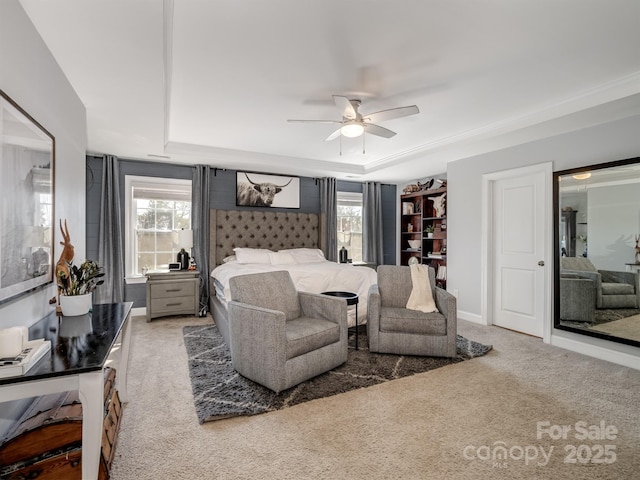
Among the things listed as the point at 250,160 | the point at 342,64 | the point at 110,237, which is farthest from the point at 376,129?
the point at 110,237

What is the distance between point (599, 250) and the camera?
3.38 metres

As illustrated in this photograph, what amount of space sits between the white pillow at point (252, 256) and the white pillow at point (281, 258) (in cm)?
7

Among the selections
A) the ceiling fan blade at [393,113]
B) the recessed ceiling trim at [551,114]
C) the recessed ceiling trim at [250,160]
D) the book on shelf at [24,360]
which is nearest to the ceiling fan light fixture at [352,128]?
the ceiling fan blade at [393,113]

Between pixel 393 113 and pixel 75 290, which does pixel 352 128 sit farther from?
pixel 75 290

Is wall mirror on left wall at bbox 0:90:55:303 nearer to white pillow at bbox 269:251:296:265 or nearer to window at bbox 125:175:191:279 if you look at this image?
window at bbox 125:175:191:279

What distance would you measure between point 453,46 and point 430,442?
260 cm

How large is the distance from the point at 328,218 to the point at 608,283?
422cm

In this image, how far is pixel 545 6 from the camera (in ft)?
6.31

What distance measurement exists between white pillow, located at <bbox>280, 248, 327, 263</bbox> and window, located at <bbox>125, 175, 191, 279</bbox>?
5.86ft

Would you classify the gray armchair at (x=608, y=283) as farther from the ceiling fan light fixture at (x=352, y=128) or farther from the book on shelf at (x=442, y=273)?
the ceiling fan light fixture at (x=352, y=128)

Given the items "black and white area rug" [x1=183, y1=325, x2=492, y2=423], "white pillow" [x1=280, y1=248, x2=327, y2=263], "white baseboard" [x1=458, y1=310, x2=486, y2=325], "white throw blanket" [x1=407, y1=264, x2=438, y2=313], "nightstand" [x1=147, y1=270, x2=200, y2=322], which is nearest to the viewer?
"black and white area rug" [x1=183, y1=325, x2=492, y2=423]

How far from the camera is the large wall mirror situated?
10.3 feet

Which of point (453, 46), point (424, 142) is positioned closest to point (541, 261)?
point (424, 142)

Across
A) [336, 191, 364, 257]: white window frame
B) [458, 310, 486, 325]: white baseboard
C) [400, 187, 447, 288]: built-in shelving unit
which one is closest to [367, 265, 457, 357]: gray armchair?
[458, 310, 486, 325]: white baseboard
